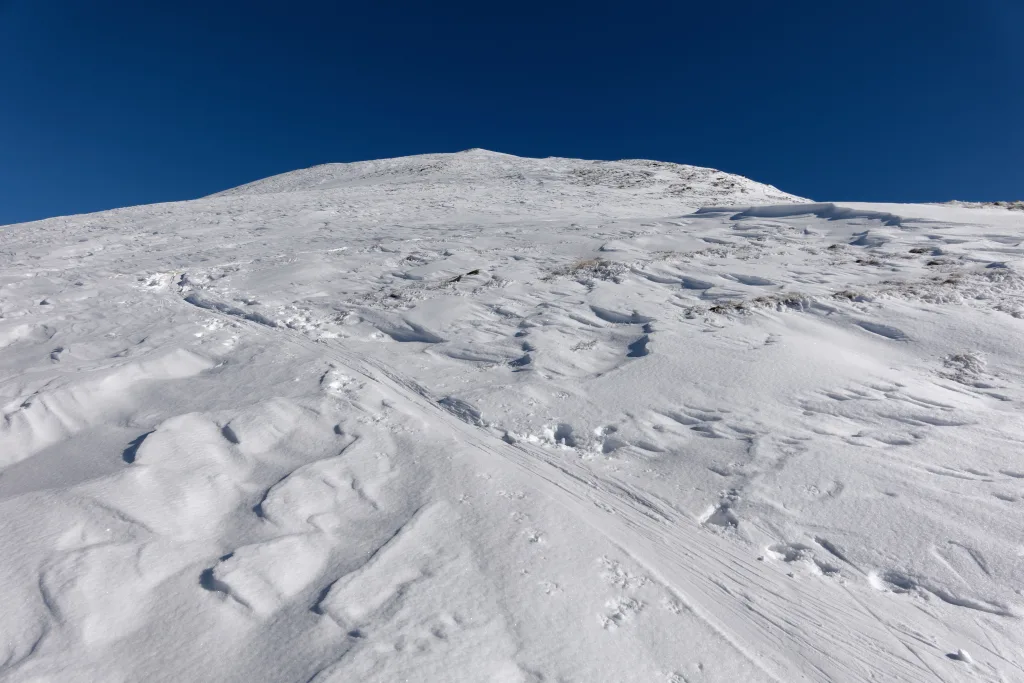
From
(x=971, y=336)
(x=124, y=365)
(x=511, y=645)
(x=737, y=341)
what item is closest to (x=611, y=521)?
(x=511, y=645)

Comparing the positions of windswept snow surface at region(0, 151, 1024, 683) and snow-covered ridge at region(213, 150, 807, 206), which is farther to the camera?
snow-covered ridge at region(213, 150, 807, 206)

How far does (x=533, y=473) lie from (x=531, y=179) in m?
23.5

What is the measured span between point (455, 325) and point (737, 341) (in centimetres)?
388

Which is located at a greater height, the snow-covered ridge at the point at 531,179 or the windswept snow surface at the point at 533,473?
the snow-covered ridge at the point at 531,179

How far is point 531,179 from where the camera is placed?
26797 millimetres

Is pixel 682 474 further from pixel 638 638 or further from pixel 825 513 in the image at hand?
pixel 638 638

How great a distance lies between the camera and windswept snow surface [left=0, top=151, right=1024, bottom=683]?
3.33m

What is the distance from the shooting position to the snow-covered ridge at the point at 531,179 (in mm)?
22891

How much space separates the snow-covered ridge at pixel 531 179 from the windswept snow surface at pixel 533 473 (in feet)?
42.1

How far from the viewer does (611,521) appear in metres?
4.41

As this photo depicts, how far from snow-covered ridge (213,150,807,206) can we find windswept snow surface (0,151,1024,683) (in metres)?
12.8

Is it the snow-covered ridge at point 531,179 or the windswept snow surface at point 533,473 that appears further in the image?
the snow-covered ridge at point 531,179

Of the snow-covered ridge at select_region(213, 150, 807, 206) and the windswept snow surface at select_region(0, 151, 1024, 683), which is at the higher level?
the snow-covered ridge at select_region(213, 150, 807, 206)

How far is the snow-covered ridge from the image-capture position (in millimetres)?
22891
